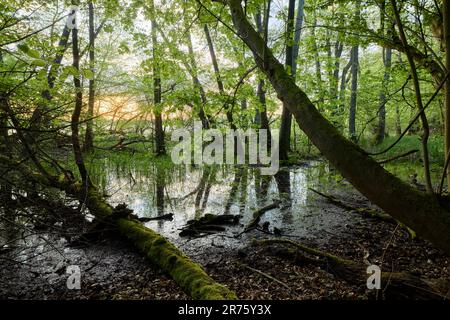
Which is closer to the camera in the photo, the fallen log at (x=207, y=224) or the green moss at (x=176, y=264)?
the green moss at (x=176, y=264)

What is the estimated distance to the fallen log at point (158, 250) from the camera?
2.95 metres

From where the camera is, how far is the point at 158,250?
396 cm

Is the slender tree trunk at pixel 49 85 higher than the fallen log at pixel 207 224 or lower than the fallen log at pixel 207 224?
higher

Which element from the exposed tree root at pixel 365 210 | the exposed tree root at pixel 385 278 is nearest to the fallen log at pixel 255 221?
the exposed tree root at pixel 385 278

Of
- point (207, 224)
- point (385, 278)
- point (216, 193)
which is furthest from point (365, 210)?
point (216, 193)

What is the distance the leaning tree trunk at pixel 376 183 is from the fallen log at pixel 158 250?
5.49ft

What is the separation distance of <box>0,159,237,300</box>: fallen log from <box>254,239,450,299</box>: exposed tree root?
137 cm

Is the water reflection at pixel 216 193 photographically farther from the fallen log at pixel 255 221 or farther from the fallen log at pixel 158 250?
the fallen log at pixel 158 250

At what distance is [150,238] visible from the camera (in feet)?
14.1

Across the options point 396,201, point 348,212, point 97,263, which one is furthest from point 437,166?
point 97,263

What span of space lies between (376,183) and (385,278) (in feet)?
5.27

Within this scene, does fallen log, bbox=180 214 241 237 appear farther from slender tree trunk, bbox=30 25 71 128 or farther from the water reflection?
slender tree trunk, bbox=30 25 71 128

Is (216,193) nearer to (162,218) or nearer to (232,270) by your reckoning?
(162,218)
